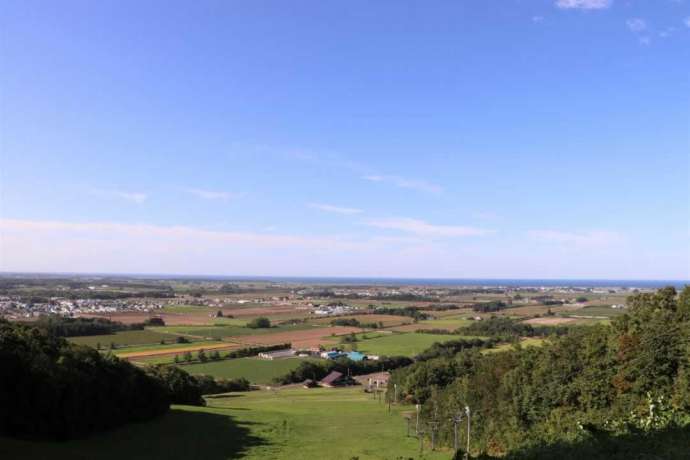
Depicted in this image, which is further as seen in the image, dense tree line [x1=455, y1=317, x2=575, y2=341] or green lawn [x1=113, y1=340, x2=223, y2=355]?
dense tree line [x1=455, y1=317, x2=575, y2=341]

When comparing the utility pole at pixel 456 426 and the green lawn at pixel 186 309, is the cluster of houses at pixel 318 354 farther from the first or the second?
the green lawn at pixel 186 309

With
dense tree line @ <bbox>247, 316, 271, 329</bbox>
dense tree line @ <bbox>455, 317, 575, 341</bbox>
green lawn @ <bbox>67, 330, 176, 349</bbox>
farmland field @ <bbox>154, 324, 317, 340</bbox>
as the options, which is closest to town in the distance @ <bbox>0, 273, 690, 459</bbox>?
green lawn @ <bbox>67, 330, 176, 349</bbox>

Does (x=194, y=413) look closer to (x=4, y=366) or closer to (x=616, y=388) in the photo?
(x=4, y=366)

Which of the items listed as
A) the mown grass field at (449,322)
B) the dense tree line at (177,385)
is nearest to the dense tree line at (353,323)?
the mown grass field at (449,322)

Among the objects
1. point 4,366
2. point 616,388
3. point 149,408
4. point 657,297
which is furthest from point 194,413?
point 657,297

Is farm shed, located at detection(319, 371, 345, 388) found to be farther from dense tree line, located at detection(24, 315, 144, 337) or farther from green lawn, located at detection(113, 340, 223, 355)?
dense tree line, located at detection(24, 315, 144, 337)

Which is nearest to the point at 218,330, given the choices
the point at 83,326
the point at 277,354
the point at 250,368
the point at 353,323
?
the point at 83,326
